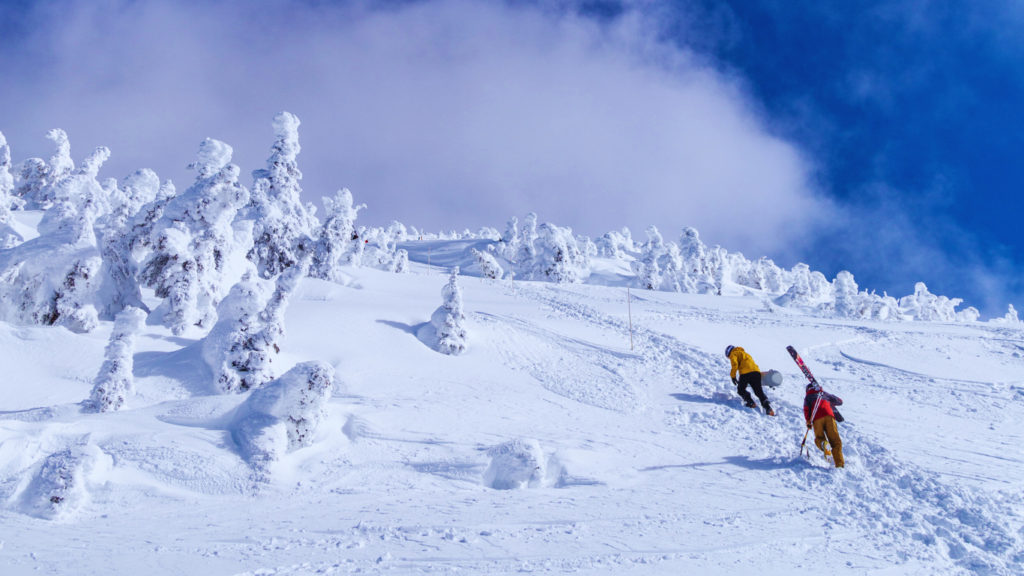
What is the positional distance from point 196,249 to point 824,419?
54.1 feet

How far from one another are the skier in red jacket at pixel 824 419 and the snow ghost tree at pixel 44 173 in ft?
201

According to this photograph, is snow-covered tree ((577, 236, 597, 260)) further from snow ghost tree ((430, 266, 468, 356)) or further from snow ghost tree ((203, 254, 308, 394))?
snow ghost tree ((203, 254, 308, 394))

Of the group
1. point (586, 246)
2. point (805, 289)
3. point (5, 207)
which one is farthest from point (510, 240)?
point (5, 207)

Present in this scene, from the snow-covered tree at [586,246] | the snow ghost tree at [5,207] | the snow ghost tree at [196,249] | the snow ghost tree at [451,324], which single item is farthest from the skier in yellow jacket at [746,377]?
the snow-covered tree at [586,246]

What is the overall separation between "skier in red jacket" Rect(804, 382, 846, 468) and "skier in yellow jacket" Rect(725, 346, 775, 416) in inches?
100

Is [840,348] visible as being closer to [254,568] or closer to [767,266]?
[254,568]

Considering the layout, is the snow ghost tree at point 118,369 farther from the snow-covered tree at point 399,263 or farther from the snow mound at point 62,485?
the snow-covered tree at point 399,263

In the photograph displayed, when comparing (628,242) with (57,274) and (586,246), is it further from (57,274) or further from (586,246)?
(57,274)

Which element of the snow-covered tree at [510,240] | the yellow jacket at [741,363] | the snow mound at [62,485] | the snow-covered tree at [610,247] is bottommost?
the snow mound at [62,485]

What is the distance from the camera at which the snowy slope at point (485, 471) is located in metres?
4.46

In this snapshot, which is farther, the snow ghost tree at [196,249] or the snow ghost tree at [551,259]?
the snow ghost tree at [551,259]

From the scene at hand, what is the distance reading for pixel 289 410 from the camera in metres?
6.64

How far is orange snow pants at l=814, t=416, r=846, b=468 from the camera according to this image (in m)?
6.98

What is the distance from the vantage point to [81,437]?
592 centimetres
